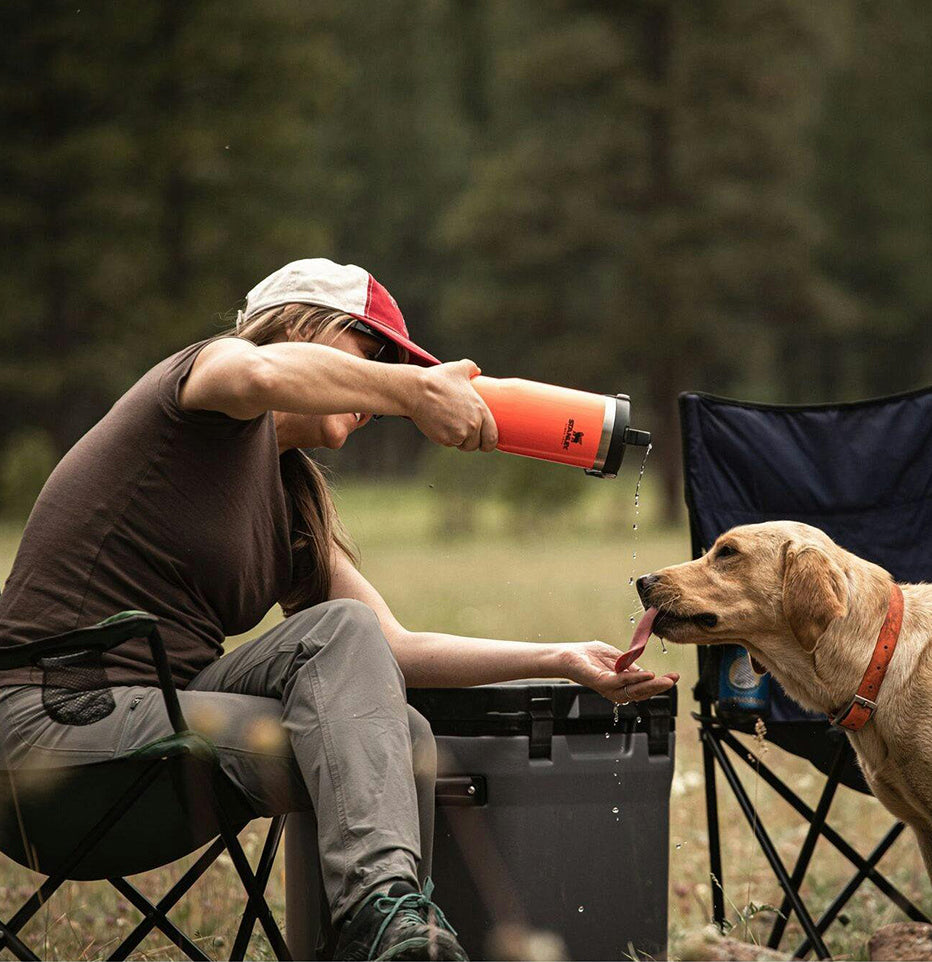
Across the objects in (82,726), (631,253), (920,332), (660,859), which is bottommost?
(920,332)

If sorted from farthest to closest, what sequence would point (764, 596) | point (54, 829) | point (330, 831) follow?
point (764, 596) → point (54, 829) → point (330, 831)

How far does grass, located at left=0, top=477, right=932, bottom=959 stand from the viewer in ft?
10.1

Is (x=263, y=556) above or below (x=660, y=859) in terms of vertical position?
above

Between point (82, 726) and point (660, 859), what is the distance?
1066 mm

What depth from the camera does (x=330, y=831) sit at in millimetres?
1938

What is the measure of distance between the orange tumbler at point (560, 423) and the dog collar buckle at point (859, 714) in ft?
2.42

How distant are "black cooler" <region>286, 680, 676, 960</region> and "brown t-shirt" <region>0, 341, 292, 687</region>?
464mm

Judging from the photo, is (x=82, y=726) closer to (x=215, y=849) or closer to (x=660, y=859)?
(x=215, y=849)

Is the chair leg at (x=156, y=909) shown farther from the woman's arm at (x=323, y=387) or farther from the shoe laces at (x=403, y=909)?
the woman's arm at (x=323, y=387)

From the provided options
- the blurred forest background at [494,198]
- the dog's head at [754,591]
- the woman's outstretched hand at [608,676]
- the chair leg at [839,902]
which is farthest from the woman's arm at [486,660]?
the blurred forest background at [494,198]

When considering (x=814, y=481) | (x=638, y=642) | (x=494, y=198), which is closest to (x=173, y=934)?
(x=638, y=642)

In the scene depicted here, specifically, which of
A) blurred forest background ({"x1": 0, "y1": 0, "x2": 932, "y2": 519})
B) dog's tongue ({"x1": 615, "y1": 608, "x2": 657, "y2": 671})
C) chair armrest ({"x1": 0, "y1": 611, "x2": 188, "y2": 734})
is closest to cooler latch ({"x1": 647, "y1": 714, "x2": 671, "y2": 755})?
dog's tongue ({"x1": 615, "y1": 608, "x2": 657, "y2": 671})

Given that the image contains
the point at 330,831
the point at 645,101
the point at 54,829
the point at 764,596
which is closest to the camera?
the point at 330,831

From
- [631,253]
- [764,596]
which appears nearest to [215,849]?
[764,596]
